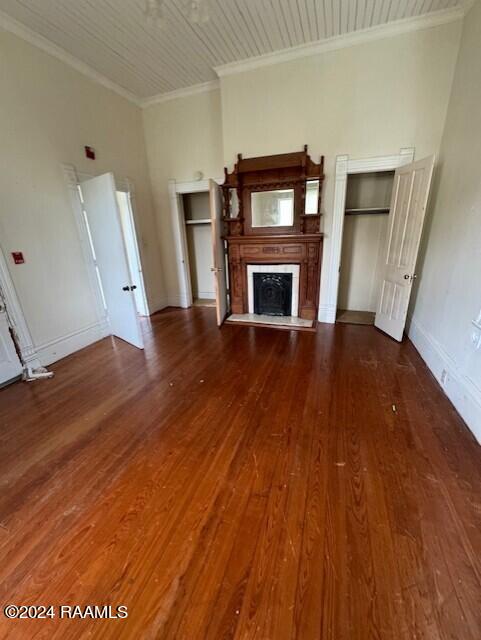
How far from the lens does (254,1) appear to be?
97.9 inches

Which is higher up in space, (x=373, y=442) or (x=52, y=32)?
(x=52, y=32)

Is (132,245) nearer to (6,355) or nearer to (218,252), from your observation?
(218,252)

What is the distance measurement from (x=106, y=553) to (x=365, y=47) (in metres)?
5.14

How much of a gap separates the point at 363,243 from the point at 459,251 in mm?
1952

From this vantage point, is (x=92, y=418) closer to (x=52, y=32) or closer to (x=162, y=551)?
(x=162, y=551)

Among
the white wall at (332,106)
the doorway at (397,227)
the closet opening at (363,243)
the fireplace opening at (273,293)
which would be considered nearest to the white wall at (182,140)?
the white wall at (332,106)

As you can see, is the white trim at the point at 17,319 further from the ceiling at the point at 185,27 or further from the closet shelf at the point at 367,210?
the closet shelf at the point at 367,210

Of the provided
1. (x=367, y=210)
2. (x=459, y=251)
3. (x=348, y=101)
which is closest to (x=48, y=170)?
(x=348, y=101)

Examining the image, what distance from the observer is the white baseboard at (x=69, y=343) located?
3039 millimetres

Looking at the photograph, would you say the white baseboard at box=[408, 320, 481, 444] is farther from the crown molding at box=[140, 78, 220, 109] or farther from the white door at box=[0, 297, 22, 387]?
the crown molding at box=[140, 78, 220, 109]

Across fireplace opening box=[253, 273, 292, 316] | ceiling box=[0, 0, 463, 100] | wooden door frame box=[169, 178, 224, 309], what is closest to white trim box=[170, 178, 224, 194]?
wooden door frame box=[169, 178, 224, 309]

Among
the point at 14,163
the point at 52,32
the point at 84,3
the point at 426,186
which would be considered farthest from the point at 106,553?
the point at 52,32

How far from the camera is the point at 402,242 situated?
127 inches

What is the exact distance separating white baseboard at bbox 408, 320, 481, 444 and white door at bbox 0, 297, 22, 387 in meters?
4.19
